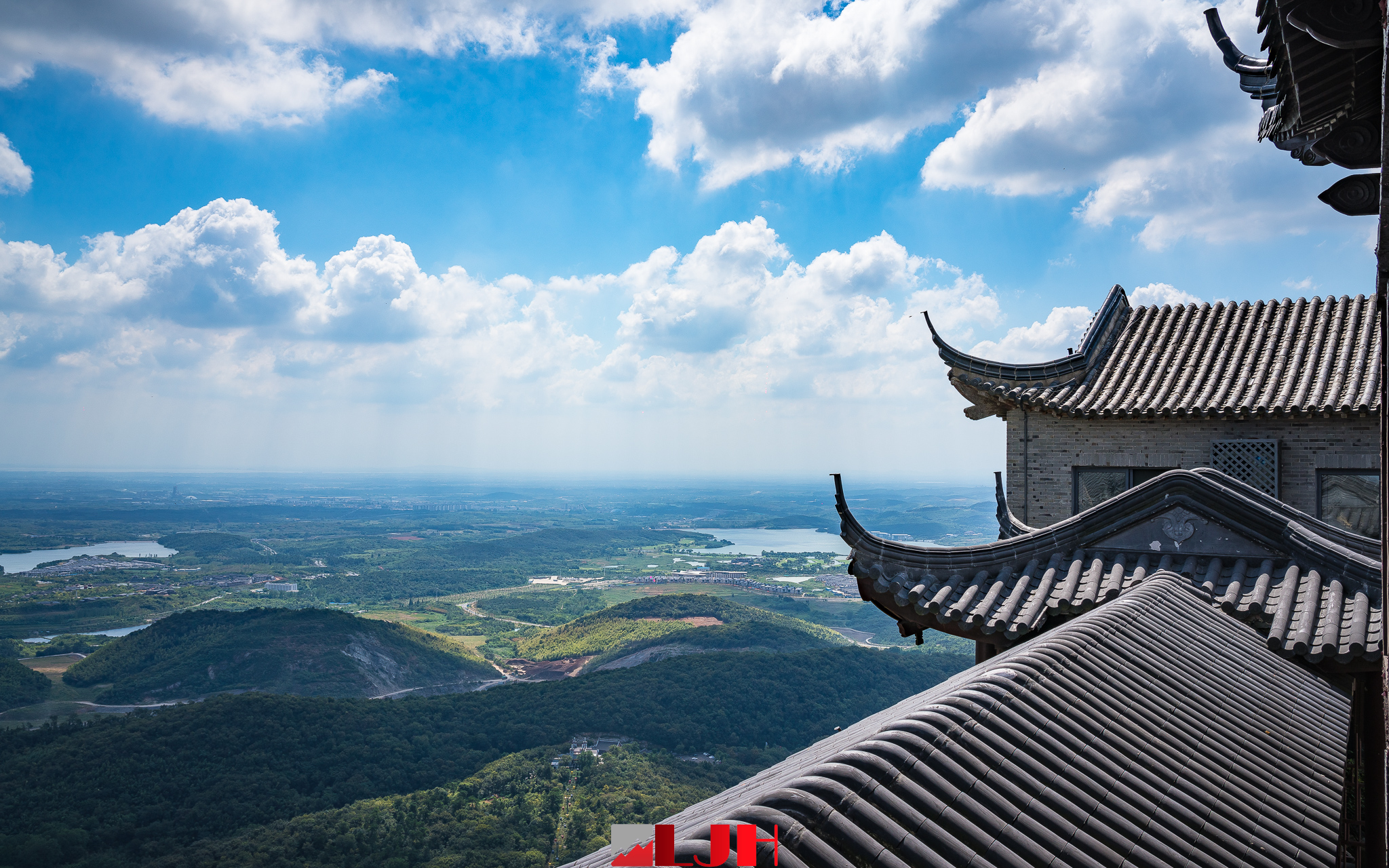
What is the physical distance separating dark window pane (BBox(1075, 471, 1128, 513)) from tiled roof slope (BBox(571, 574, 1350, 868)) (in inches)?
276

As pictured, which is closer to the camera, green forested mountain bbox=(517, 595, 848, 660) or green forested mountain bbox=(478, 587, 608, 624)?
green forested mountain bbox=(517, 595, 848, 660)

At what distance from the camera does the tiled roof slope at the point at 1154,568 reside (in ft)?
16.9

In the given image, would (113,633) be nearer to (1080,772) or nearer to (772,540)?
(1080,772)

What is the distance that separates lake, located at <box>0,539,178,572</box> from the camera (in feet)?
320

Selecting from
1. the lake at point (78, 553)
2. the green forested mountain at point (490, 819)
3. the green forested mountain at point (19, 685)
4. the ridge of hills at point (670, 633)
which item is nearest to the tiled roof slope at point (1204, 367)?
the green forested mountain at point (490, 819)

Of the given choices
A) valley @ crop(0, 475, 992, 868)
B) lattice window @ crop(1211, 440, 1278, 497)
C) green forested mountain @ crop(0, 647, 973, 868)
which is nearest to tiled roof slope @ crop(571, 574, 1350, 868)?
lattice window @ crop(1211, 440, 1278, 497)

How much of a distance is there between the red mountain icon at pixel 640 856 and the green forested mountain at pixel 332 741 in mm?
33068

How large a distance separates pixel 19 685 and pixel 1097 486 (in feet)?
193

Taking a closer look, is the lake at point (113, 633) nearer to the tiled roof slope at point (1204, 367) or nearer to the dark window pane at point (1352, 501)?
the tiled roof slope at point (1204, 367)

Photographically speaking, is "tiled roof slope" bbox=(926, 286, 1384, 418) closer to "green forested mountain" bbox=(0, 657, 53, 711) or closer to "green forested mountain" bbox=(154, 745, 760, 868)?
"green forested mountain" bbox=(154, 745, 760, 868)

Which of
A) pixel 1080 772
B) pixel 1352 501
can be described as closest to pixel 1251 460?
pixel 1352 501

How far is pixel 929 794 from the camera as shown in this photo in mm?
2477

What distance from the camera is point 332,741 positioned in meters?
35.5

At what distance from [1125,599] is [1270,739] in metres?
1.24
